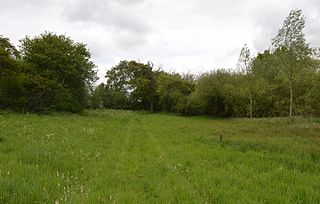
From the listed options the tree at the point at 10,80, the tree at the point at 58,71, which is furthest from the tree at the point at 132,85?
the tree at the point at 10,80

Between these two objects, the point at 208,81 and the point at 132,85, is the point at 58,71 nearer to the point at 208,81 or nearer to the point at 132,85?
the point at 208,81

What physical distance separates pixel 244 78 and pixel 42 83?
1297 inches

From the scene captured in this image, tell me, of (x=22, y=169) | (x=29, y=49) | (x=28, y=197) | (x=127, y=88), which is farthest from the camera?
(x=127, y=88)

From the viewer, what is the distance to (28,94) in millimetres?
43094

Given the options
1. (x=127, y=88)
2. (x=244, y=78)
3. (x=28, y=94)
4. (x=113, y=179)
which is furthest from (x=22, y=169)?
(x=127, y=88)

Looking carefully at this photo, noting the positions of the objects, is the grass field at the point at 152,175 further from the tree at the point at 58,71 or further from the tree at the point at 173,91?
the tree at the point at 173,91

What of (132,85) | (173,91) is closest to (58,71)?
(173,91)

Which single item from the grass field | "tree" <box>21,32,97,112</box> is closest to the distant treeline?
"tree" <box>21,32,97,112</box>

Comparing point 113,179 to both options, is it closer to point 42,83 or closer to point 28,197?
point 28,197

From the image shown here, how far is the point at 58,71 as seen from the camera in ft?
159

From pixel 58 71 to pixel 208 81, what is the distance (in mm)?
31184

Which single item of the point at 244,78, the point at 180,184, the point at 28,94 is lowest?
the point at 180,184

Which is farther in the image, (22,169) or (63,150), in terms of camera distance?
(63,150)

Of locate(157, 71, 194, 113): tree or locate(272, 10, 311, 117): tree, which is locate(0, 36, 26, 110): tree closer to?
locate(272, 10, 311, 117): tree
